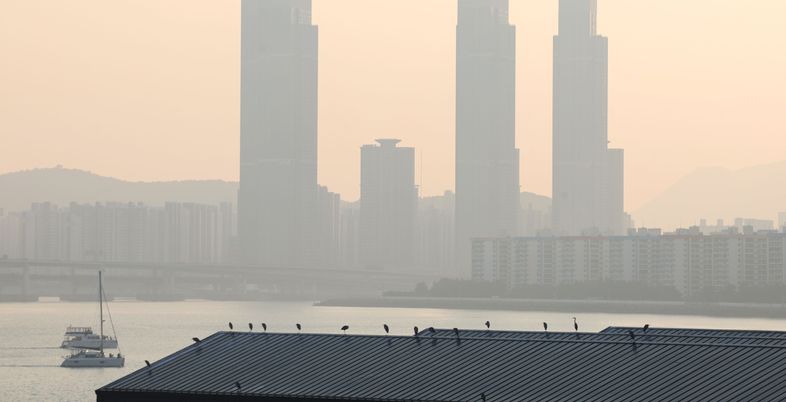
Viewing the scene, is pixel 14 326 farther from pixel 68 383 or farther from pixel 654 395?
pixel 654 395

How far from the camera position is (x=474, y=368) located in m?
43.9

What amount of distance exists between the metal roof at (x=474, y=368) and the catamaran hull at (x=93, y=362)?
6228 cm

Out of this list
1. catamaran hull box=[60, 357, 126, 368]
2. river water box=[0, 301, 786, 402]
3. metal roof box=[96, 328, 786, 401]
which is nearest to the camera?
metal roof box=[96, 328, 786, 401]

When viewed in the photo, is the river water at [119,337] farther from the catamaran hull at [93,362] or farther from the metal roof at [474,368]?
the metal roof at [474,368]

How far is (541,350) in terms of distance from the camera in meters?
44.8

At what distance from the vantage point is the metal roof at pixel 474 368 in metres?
41.3

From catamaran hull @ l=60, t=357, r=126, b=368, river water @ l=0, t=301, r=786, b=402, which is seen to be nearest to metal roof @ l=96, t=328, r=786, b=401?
river water @ l=0, t=301, r=786, b=402

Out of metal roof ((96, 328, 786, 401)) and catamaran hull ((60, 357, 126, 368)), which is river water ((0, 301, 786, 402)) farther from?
metal roof ((96, 328, 786, 401))

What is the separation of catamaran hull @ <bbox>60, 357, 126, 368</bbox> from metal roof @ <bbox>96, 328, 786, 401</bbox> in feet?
A: 204

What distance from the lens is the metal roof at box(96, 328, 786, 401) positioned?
4134 cm

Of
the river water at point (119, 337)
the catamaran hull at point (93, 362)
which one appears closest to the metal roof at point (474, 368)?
the river water at point (119, 337)

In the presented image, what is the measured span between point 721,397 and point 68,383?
61.5 m

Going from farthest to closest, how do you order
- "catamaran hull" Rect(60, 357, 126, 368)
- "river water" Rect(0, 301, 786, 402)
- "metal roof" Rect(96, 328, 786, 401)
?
"catamaran hull" Rect(60, 357, 126, 368), "river water" Rect(0, 301, 786, 402), "metal roof" Rect(96, 328, 786, 401)

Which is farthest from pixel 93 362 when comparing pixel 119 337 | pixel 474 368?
pixel 474 368
